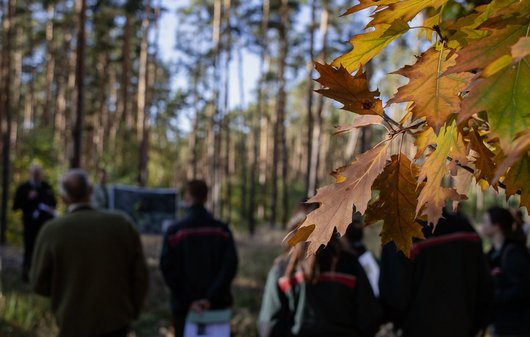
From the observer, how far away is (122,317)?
3201 mm

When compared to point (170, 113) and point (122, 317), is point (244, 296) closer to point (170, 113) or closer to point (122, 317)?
point (122, 317)

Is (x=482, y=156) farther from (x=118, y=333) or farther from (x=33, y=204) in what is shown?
(x=33, y=204)

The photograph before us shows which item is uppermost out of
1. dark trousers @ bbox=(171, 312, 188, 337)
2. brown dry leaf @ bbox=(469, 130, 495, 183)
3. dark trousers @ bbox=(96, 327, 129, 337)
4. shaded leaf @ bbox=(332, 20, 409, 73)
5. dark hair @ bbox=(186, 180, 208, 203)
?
shaded leaf @ bbox=(332, 20, 409, 73)

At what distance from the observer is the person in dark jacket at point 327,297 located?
2.86 meters

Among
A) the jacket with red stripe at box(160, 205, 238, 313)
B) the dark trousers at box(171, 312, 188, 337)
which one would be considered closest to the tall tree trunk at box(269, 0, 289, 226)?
the dark trousers at box(171, 312, 188, 337)

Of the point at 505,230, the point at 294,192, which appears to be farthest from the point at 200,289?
the point at 294,192

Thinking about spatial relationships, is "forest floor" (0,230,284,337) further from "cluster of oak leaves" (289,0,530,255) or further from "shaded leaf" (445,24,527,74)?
"shaded leaf" (445,24,527,74)

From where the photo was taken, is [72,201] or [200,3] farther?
[200,3]

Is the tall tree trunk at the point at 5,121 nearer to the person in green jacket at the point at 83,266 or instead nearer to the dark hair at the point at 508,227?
the person in green jacket at the point at 83,266

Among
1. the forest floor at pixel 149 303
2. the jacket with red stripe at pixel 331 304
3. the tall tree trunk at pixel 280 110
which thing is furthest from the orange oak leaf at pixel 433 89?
the tall tree trunk at pixel 280 110

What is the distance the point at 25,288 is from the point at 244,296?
3.23m

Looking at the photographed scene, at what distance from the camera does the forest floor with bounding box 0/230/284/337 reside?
5410mm

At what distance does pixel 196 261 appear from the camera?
3.91 m

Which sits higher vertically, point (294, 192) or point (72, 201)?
point (72, 201)
